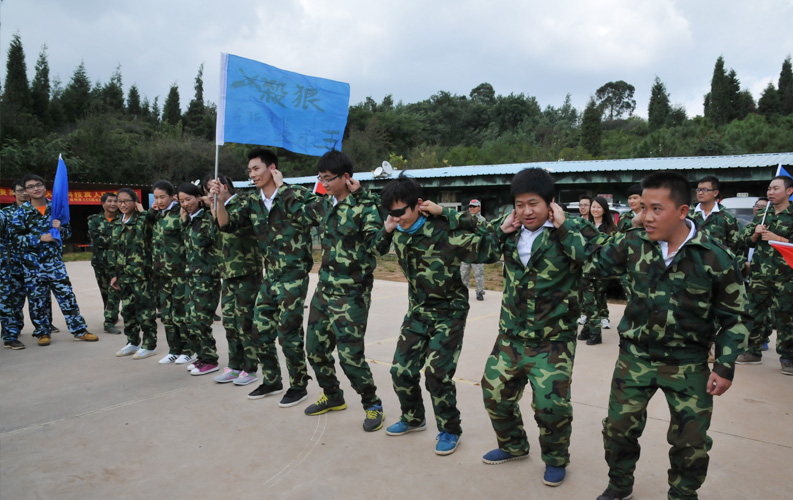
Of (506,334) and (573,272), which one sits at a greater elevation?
(573,272)

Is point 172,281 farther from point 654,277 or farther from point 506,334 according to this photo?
point 654,277

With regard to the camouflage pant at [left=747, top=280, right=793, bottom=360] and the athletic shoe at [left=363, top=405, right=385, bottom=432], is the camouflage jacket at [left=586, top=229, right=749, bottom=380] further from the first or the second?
the camouflage pant at [left=747, top=280, right=793, bottom=360]

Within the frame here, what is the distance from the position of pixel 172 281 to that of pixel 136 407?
1.63m

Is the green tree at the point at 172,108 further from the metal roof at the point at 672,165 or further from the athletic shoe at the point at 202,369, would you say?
the athletic shoe at the point at 202,369

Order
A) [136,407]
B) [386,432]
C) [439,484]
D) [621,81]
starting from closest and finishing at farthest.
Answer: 1. [439,484]
2. [386,432]
3. [136,407]
4. [621,81]

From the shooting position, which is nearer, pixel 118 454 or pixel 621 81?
Answer: pixel 118 454

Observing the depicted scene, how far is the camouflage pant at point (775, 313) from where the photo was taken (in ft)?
17.8

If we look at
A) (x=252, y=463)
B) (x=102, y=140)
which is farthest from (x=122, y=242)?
(x=102, y=140)

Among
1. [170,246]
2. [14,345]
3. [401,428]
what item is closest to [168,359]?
[170,246]

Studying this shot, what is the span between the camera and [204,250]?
5.34 meters

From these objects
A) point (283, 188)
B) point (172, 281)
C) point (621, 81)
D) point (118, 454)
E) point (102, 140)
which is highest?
point (621, 81)

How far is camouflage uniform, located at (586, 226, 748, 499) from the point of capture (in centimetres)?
260

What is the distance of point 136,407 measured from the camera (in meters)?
4.47

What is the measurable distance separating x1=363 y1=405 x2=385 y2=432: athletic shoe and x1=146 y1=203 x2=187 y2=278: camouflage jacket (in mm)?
2870
